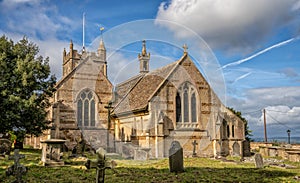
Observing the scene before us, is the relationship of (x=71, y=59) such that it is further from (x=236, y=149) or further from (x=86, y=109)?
(x=236, y=149)

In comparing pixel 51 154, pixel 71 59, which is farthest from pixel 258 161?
pixel 71 59

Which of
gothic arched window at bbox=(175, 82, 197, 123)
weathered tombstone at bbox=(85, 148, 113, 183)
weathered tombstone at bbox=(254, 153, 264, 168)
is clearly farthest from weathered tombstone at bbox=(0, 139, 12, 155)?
weathered tombstone at bbox=(254, 153, 264, 168)

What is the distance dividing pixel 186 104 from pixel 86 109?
1098 centimetres

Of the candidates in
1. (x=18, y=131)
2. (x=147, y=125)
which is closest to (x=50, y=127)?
(x=18, y=131)

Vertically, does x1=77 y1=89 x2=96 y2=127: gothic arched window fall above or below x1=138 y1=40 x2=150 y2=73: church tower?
below

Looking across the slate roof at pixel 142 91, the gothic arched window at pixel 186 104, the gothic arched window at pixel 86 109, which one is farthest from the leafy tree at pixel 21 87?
the gothic arched window at pixel 186 104

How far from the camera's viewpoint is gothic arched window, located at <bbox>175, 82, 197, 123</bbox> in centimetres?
2773

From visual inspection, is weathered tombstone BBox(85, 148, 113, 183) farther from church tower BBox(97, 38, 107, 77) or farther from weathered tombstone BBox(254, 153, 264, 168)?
church tower BBox(97, 38, 107, 77)

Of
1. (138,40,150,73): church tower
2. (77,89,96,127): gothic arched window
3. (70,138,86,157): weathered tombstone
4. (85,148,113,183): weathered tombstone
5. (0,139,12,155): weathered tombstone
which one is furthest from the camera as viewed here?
(138,40,150,73): church tower

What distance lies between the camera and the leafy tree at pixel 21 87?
77.9 ft

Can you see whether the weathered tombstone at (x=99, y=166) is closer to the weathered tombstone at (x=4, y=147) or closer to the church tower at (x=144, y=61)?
the weathered tombstone at (x=4, y=147)

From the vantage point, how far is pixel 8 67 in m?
24.7

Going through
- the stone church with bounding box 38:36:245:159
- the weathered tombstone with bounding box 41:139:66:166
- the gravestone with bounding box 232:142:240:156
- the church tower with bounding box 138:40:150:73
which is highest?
the church tower with bounding box 138:40:150:73

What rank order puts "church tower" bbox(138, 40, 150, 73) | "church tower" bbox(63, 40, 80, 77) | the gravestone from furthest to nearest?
"church tower" bbox(63, 40, 80, 77), "church tower" bbox(138, 40, 150, 73), the gravestone
